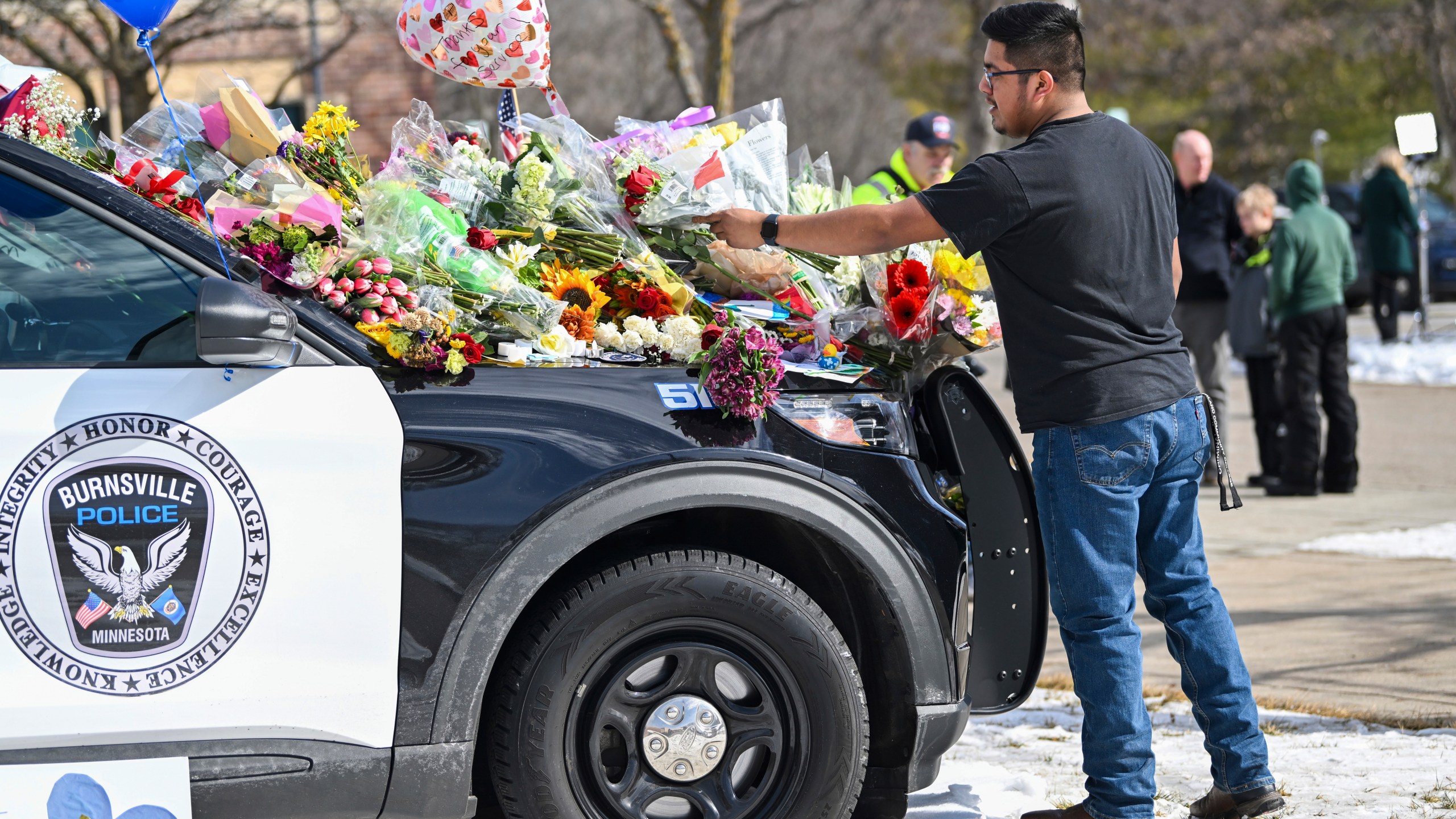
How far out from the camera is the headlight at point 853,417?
3.20 metres

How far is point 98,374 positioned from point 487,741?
1.11 m

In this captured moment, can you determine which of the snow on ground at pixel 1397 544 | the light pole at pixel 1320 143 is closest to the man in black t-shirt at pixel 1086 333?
the snow on ground at pixel 1397 544

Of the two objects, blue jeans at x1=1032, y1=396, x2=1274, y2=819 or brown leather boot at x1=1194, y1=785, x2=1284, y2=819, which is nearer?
blue jeans at x1=1032, y1=396, x2=1274, y2=819

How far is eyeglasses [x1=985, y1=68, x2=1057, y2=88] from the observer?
3.31m

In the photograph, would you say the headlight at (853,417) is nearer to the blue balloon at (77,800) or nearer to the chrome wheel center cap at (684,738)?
the chrome wheel center cap at (684,738)

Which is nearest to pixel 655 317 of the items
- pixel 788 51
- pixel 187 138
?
pixel 187 138

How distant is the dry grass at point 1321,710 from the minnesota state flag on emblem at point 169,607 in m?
3.20

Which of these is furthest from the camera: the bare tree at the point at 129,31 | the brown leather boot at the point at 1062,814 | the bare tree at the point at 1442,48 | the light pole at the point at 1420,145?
the bare tree at the point at 1442,48

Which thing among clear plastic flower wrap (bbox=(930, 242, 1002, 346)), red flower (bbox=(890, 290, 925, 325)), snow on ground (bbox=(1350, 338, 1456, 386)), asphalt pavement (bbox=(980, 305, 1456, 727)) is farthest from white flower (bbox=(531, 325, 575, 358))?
snow on ground (bbox=(1350, 338, 1456, 386))

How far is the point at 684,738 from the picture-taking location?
304cm

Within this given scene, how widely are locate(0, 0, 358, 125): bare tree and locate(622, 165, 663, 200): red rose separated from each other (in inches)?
Answer: 347

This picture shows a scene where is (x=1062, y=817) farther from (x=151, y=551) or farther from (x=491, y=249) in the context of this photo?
(x=151, y=551)

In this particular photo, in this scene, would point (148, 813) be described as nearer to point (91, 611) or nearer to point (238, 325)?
point (91, 611)

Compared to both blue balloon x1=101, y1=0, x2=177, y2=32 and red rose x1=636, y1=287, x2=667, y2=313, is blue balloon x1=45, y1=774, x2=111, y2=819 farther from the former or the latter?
blue balloon x1=101, y1=0, x2=177, y2=32
